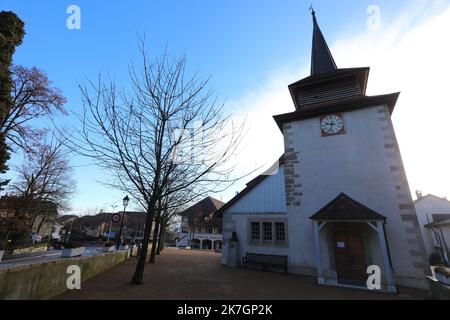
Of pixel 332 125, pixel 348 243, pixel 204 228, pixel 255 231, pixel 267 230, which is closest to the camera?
pixel 348 243

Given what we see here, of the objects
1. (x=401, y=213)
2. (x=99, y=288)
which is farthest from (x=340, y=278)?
(x=99, y=288)

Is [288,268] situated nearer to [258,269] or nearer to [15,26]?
[258,269]

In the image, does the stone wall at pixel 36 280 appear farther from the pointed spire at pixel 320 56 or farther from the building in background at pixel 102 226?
the building in background at pixel 102 226

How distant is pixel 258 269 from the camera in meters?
11.7

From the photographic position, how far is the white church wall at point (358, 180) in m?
8.96

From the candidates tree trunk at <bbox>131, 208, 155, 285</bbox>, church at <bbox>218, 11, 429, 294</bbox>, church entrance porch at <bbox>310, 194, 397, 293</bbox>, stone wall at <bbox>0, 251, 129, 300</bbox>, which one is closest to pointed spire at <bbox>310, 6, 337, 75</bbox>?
church at <bbox>218, 11, 429, 294</bbox>

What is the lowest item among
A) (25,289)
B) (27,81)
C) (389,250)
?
(25,289)

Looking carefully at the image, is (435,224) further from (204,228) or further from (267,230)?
(204,228)

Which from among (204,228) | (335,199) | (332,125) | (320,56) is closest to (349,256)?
(335,199)

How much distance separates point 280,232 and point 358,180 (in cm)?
492

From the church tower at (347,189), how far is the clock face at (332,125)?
49 millimetres

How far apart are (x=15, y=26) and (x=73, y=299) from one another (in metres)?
18.3

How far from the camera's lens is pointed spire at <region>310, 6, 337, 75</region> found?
14555 mm

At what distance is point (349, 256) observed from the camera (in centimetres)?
981
